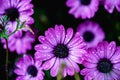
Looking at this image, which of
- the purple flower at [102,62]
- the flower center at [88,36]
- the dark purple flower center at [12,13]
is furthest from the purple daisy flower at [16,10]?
the flower center at [88,36]

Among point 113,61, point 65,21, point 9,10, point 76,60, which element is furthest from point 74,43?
point 65,21

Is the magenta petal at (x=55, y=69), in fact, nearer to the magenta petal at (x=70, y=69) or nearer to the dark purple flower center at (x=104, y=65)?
the magenta petal at (x=70, y=69)

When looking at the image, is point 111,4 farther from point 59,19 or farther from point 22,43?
point 22,43

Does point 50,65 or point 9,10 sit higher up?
point 9,10

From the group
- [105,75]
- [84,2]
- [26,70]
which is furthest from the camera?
[84,2]

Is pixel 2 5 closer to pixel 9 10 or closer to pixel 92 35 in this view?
pixel 9 10

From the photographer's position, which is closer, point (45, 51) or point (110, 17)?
point (45, 51)

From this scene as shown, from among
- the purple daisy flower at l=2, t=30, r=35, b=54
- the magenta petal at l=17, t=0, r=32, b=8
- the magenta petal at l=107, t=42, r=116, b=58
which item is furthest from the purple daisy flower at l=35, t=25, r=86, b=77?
the purple daisy flower at l=2, t=30, r=35, b=54
